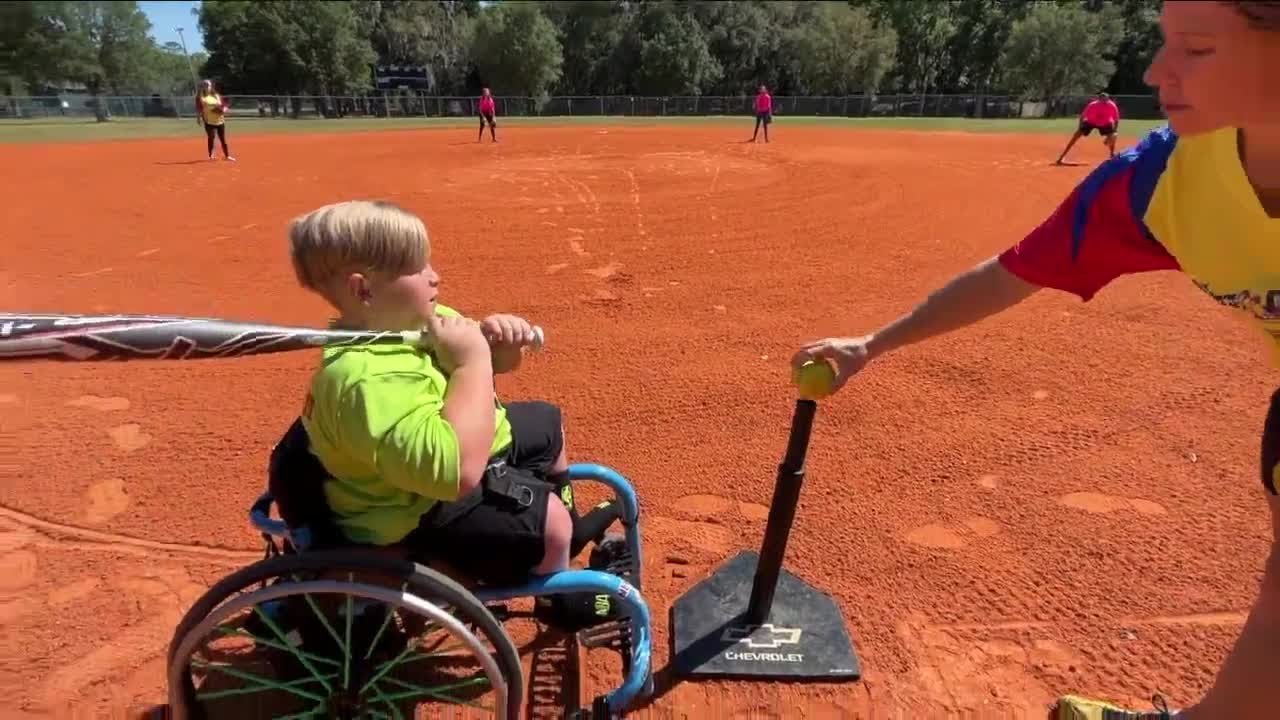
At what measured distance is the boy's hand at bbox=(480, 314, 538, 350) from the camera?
199cm

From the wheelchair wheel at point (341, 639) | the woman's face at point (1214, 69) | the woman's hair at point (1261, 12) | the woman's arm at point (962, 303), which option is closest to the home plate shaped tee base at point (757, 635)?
the wheelchair wheel at point (341, 639)

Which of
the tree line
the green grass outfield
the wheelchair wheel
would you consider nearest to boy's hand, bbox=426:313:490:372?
the wheelchair wheel

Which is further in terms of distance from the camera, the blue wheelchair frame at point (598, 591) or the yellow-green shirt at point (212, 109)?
the yellow-green shirt at point (212, 109)

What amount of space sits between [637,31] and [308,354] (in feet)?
47.1

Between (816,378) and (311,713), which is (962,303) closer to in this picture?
(816,378)

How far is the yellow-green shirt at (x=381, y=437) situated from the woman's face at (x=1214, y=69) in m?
1.48

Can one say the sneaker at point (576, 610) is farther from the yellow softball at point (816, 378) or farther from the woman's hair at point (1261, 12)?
the woman's hair at point (1261, 12)

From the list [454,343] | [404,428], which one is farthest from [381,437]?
[454,343]

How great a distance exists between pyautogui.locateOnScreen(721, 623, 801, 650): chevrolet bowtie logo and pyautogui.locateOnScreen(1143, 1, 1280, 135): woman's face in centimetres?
188

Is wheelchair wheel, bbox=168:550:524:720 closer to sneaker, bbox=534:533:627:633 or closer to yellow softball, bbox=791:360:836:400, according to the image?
sneaker, bbox=534:533:627:633

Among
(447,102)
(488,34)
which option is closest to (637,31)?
(488,34)

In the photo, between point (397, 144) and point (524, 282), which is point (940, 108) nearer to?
point (397, 144)

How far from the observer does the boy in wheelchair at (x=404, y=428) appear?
1.68 m

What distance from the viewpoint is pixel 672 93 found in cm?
2759
